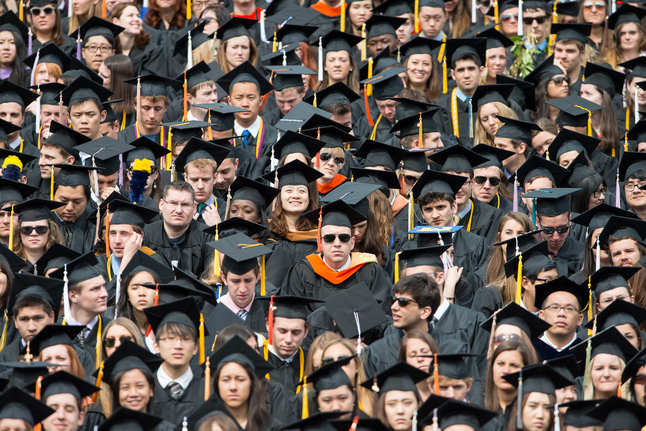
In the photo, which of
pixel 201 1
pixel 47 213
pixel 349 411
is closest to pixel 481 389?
pixel 349 411

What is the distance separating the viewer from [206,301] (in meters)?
6.81

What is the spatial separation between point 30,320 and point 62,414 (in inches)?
42.4

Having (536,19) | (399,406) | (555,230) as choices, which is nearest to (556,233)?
(555,230)

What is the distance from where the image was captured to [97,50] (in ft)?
32.2

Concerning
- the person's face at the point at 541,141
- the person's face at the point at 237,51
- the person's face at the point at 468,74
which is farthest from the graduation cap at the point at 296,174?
the person's face at the point at 468,74

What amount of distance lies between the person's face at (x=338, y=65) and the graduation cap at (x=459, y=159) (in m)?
1.81


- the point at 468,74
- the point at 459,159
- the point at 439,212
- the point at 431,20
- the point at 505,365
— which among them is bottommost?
the point at 505,365

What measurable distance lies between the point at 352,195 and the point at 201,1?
166 inches

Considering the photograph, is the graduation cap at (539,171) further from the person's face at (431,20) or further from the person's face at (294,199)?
the person's face at (431,20)

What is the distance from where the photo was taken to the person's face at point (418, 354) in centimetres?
583

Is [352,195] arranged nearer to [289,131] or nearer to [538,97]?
[289,131]

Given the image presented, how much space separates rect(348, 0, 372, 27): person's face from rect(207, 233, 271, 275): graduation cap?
431 cm

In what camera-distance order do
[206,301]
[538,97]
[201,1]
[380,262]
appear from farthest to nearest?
[201,1], [538,97], [380,262], [206,301]

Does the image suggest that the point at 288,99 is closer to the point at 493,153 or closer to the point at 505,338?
the point at 493,153
